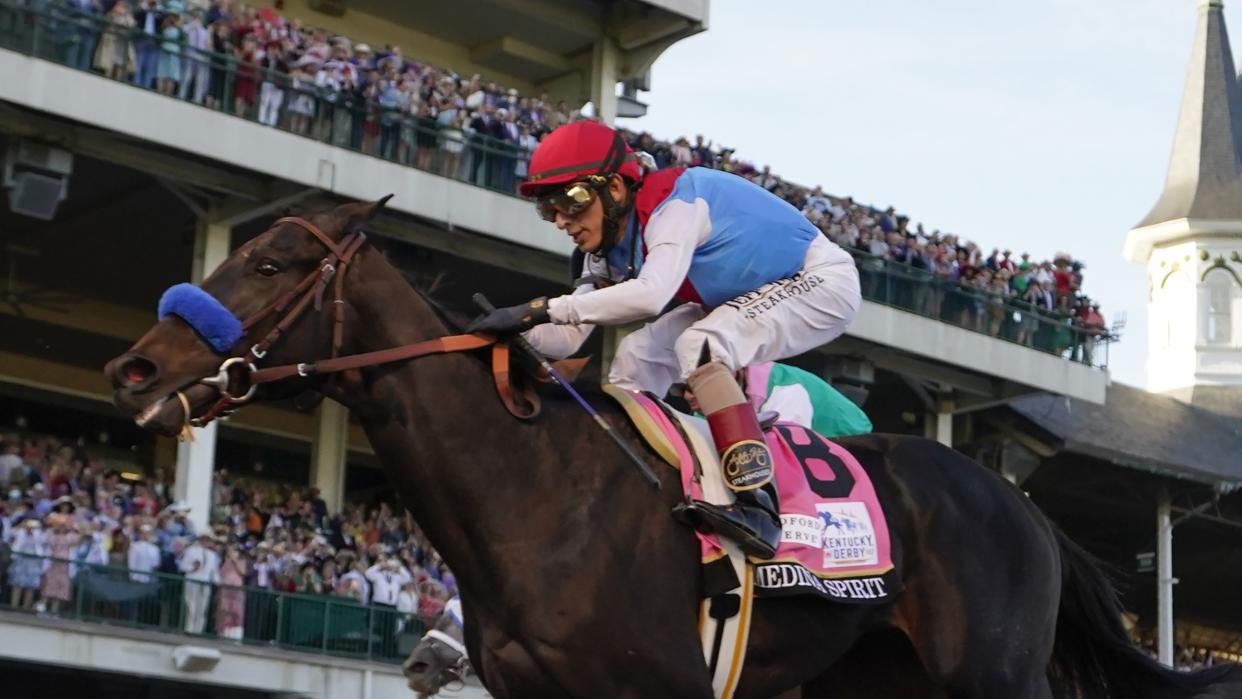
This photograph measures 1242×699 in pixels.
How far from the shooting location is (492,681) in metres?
5.80

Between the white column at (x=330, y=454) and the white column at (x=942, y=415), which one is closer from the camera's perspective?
the white column at (x=330, y=454)

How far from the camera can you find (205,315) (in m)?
5.65

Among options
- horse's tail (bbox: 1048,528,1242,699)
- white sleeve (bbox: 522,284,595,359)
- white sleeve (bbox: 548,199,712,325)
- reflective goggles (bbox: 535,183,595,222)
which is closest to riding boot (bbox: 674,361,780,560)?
white sleeve (bbox: 548,199,712,325)

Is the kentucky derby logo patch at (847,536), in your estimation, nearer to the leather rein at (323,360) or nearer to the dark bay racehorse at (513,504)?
the dark bay racehorse at (513,504)

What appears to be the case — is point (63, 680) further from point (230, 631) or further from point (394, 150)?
point (394, 150)

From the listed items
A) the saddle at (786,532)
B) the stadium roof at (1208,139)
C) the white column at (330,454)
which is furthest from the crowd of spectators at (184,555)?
the stadium roof at (1208,139)

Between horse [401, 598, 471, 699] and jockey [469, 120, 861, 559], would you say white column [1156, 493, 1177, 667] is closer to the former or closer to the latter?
horse [401, 598, 471, 699]

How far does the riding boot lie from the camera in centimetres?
598

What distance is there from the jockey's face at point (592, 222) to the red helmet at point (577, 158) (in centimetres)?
5

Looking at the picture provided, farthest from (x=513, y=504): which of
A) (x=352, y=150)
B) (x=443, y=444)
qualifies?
(x=352, y=150)

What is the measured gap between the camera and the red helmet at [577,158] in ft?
20.4

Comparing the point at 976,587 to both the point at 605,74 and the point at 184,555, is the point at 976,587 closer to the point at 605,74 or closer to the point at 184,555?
the point at 184,555

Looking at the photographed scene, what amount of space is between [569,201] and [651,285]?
45cm

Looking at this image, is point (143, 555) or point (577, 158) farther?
point (143, 555)
